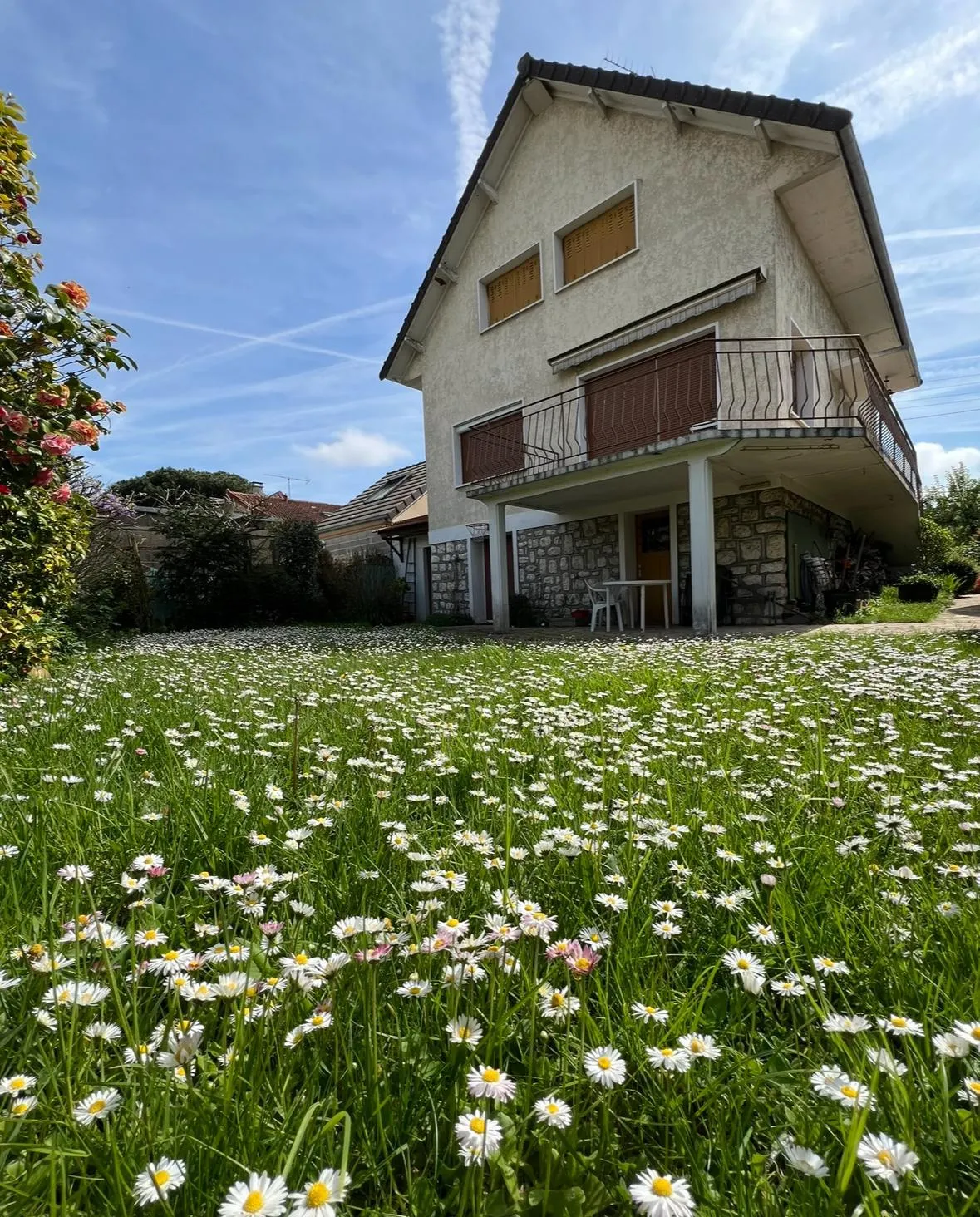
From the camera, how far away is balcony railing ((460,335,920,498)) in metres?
8.81

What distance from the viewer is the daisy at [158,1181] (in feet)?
1.96

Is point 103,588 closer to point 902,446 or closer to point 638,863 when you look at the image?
point 638,863

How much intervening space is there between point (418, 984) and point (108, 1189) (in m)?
0.42

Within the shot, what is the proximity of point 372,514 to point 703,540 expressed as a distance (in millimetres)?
12397

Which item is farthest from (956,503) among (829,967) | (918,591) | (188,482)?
(188,482)

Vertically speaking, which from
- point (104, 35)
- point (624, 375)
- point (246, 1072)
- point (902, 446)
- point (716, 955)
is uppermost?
point (104, 35)

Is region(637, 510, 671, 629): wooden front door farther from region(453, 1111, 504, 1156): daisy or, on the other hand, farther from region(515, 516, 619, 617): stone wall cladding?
region(453, 1111, 504, 1156): daisy

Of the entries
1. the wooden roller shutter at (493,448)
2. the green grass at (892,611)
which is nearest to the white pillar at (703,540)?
the green grass at (892,611)

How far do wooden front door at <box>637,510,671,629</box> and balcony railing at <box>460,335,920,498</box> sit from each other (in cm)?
160

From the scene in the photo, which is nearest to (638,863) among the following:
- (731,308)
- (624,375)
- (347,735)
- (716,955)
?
(716,955)

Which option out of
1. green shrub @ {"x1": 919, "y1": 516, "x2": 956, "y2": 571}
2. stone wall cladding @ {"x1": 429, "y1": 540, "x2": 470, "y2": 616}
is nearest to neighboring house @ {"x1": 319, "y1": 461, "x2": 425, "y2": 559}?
stone wall cladding @ {"x1": 429, "y1": 540, "x2": 470, "y2": 616}

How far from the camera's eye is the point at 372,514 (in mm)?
18453

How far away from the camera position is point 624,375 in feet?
35.3

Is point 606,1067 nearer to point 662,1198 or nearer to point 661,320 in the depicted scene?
point 662,1198
